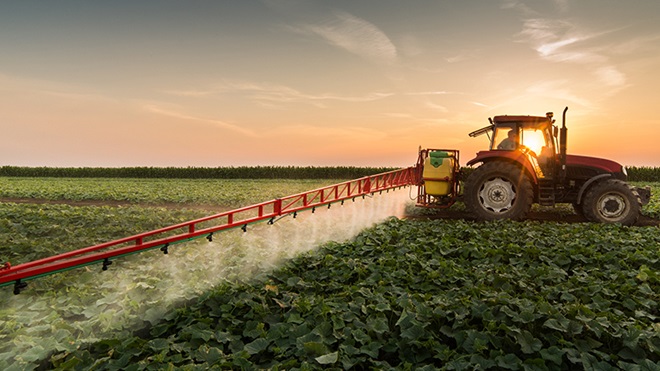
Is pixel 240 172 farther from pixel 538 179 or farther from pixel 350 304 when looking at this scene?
pixel 350 304

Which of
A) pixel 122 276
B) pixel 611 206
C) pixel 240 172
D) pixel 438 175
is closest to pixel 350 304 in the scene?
pixel 122 276

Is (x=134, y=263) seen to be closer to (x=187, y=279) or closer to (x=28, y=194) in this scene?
(x=187, y=279)

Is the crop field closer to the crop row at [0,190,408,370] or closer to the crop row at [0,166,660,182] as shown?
the crop row at [0,190,408,370]

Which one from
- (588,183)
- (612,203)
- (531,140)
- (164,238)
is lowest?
(164,238)

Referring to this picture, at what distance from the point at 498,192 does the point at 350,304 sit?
6.60 m

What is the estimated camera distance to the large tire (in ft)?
32.0

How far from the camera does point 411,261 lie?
6547 mm

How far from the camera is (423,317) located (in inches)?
174

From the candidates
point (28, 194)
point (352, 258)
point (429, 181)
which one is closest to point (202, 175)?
point (28, 194)

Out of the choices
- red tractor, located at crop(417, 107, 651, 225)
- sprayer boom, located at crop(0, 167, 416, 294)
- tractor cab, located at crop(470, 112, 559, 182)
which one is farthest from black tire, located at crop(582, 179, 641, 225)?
sprayer boom, located at crop(0, 167, 416, 294)

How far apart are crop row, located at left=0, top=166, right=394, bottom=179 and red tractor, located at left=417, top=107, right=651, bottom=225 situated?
29065 mm

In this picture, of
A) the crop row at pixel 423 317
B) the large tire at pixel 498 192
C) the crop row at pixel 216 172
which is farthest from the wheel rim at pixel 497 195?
the crop row at pixel 216 172

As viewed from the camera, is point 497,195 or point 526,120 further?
point 497,195

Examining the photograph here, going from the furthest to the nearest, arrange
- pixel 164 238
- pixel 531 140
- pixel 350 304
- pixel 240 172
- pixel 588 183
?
pixel 240 172 < pixel 531 140 < pixel 588 183 < pixel 164 238 < pixel 350 304
